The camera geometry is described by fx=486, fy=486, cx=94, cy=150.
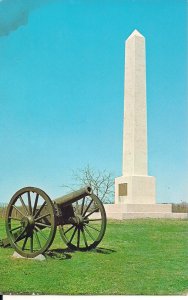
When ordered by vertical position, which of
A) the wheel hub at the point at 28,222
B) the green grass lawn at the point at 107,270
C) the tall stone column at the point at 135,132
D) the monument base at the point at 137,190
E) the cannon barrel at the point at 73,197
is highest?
the tall stone column at the point at 135,132

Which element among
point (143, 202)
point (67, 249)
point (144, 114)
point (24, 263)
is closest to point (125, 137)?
point (144, 114)

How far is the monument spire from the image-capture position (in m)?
16.5

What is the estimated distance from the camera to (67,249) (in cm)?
909

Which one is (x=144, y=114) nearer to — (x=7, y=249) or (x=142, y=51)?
(x=142, y=51)

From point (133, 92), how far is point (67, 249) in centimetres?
865

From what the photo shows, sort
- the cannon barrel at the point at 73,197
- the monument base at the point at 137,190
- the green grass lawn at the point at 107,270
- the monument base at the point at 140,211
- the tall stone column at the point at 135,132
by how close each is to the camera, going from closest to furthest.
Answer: the green grass lawn at the point at 107,270, the cannon barrel at the point at 73,197, the monument base at the point at 140,211, the monument base at the point at 137,190, the tall stone column at the point at 135,132

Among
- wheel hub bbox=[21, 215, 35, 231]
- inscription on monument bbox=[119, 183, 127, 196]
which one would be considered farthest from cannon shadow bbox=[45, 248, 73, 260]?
inscription on monument bbox=[119, 183, 127, 196]

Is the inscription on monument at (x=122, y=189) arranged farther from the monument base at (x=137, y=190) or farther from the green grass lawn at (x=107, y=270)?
the green grass lawn at (x=107, y=270)

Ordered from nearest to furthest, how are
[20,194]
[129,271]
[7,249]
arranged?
[129,271] < [20,194] < [7,249]

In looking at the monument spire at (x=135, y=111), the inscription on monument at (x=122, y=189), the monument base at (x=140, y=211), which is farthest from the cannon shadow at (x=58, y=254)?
the monument spire at (x=135, y=111)

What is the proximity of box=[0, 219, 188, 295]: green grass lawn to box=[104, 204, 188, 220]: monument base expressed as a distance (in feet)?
15.3

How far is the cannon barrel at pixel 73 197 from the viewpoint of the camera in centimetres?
841

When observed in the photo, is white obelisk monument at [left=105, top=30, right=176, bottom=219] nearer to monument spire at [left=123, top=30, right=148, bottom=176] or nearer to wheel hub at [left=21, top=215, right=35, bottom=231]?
monument spire at [left=123, top=30, right=148, bottom=176]

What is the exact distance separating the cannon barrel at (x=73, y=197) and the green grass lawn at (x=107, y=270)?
2.89 feet
